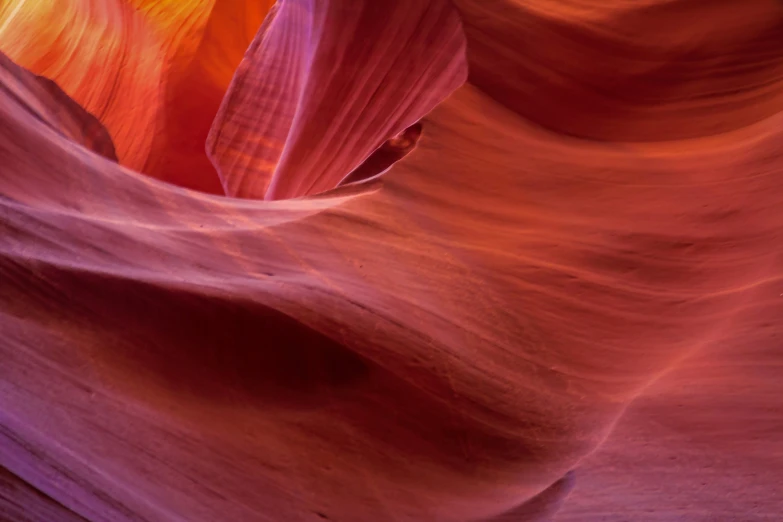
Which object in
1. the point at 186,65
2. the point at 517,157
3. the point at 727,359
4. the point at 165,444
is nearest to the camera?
the point at 165,444

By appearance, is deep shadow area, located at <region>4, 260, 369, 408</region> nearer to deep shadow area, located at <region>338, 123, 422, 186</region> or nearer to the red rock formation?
the red rock formation

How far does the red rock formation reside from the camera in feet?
2.77

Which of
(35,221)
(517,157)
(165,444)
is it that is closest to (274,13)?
(517,157)

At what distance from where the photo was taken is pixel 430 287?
1223 millimetres

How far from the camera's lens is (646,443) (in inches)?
38.7

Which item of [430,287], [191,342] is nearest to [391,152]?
[430,287]

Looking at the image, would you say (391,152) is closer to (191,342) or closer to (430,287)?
(430,287)

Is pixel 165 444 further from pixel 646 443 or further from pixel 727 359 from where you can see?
pixel 727 359

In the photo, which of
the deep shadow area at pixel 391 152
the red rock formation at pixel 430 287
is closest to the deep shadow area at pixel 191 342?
the red rock formation at pixel 430 287

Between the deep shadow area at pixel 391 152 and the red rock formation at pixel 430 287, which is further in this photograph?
the deep shadow area at pixel 391 152

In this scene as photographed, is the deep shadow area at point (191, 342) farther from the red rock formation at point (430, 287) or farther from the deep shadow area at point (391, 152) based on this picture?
the deep shadow area at point (391, 152)

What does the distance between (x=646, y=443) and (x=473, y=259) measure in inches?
19.7

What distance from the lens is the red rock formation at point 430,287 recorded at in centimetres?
85

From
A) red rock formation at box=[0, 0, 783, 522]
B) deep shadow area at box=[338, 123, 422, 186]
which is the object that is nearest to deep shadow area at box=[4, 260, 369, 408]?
red rock formation at box=[0, 0, 783, 522]
